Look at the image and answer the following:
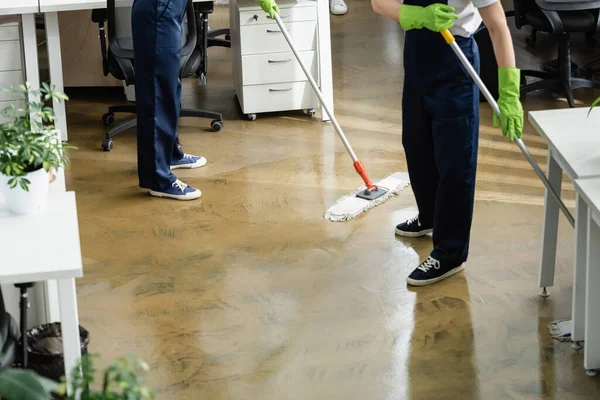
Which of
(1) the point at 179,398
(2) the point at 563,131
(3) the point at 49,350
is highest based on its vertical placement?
(2) the point at 563,131

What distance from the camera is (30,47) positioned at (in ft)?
14.7

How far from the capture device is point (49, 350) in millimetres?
2613

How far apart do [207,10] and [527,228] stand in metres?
1.79

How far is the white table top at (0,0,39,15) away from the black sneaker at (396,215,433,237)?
1.88m

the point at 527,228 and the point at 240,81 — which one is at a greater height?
the point at 240,81

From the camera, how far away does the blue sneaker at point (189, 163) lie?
4383 millimetres

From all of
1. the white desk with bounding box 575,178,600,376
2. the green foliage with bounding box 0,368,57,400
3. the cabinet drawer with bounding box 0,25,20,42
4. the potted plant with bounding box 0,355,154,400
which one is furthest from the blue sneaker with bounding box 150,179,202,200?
the green foliage with bounding box 0,368,57,400

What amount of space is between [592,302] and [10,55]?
118 inches

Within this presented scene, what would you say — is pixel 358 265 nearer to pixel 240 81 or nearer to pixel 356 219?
pixel 356 219

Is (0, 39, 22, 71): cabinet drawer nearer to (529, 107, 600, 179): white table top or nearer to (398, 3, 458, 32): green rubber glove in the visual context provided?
(398, 3, 458, 32): green rubber glove

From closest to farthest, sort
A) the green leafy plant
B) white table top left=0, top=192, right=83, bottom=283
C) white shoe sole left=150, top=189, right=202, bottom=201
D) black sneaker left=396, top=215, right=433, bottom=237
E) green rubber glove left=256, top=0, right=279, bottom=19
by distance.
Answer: white table top left=0, top=192, right=83, bottom=283, the green leafy plant, black sneaker left=396, top=215, right=433, bottom=237, green rubber glove left=256, top=0, right=279, bottom=19, white shoe sole left=150, top=189, right=202, bottom=201

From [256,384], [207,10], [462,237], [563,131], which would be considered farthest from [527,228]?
[207,10]

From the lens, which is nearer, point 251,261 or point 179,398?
point 179,398

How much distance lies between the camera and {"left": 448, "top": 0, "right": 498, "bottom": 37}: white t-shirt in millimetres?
3033
